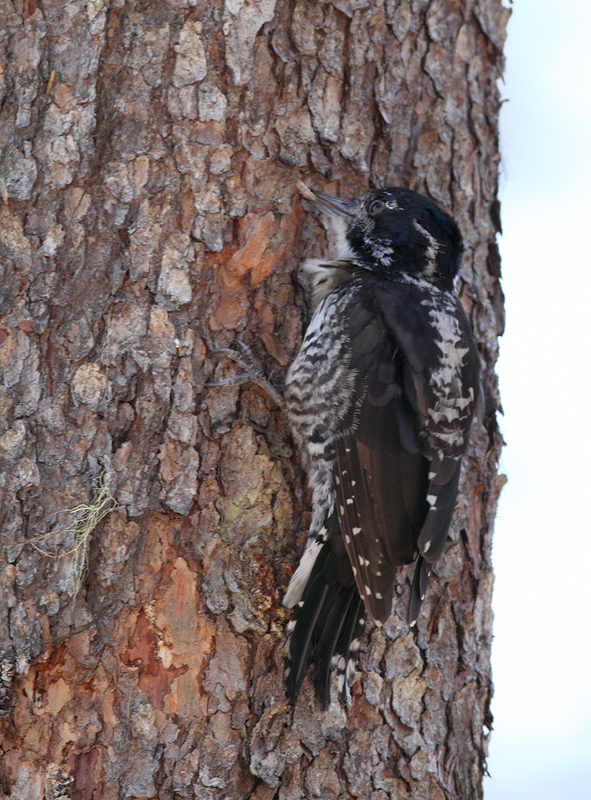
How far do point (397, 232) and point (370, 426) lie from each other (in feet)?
2.41

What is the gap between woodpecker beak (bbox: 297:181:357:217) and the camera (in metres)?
2.37

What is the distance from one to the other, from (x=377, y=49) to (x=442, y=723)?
2.07 meters

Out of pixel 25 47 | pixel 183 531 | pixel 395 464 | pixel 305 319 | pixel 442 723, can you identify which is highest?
pixel 25 47

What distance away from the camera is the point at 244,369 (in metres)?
2.22

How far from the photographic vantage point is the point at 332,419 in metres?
2.38

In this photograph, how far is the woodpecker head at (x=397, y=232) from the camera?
8.07 ft

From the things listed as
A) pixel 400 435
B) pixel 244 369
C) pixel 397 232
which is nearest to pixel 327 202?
pixel 397 232

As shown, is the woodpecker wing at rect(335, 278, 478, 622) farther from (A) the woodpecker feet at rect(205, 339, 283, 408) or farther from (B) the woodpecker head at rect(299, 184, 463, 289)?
(A) the woodpecker feet at rect(205, 339, 283, 408)

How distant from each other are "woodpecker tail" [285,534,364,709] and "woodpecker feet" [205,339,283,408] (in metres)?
0.49

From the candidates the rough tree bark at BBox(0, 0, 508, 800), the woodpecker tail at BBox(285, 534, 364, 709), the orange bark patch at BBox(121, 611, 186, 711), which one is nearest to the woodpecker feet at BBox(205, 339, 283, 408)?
the rough tree bark at BBox(0, 0, 508, 800)

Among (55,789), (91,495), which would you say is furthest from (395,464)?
(55,789)

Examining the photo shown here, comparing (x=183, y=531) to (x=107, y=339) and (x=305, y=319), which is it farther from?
(x=305, y=319)

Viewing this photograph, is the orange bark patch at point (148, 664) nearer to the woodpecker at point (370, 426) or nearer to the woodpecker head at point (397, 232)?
the woodpecker at point (370, 426)

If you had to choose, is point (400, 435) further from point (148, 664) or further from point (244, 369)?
point (148, 664)
